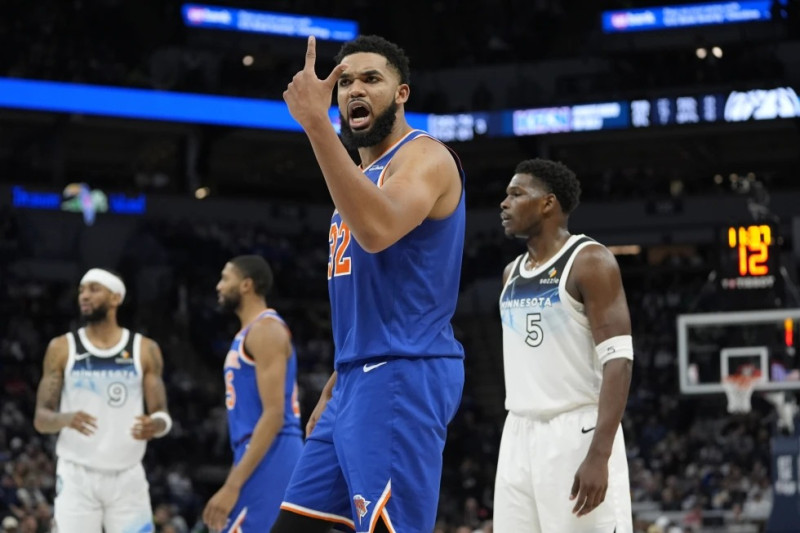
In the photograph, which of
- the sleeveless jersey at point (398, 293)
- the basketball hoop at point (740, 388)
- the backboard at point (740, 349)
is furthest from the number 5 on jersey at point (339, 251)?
the basketball hoop at point (740, 388)

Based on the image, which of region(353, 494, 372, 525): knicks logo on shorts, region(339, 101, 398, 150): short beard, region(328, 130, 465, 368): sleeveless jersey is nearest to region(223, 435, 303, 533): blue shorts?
region(328, 130, 465, 368): sleeveless jersey

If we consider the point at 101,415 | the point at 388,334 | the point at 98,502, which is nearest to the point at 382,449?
the point at 388,334

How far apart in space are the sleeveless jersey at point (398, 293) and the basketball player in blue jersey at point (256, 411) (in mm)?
2535

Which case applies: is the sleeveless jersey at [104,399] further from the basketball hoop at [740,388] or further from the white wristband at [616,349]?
the basketball hoop at [740,388]

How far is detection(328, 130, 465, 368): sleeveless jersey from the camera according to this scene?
4.11 metres

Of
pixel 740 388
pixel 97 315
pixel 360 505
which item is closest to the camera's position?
pixel 360 505

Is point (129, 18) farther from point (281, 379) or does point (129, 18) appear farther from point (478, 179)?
point (281, 379)

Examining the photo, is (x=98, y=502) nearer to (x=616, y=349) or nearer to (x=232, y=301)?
(x=232, y=301)

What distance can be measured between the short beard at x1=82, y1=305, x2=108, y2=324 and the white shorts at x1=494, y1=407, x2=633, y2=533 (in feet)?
11.4

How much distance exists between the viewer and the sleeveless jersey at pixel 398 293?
411cm

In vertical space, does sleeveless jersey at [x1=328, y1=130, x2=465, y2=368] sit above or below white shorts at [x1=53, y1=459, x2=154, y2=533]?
above

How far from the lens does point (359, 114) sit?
166 inches

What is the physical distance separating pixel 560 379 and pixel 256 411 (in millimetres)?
2228

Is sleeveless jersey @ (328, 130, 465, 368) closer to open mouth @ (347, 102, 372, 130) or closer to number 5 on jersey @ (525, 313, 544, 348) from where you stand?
open mouth @ (347, 102, 372, 130)
